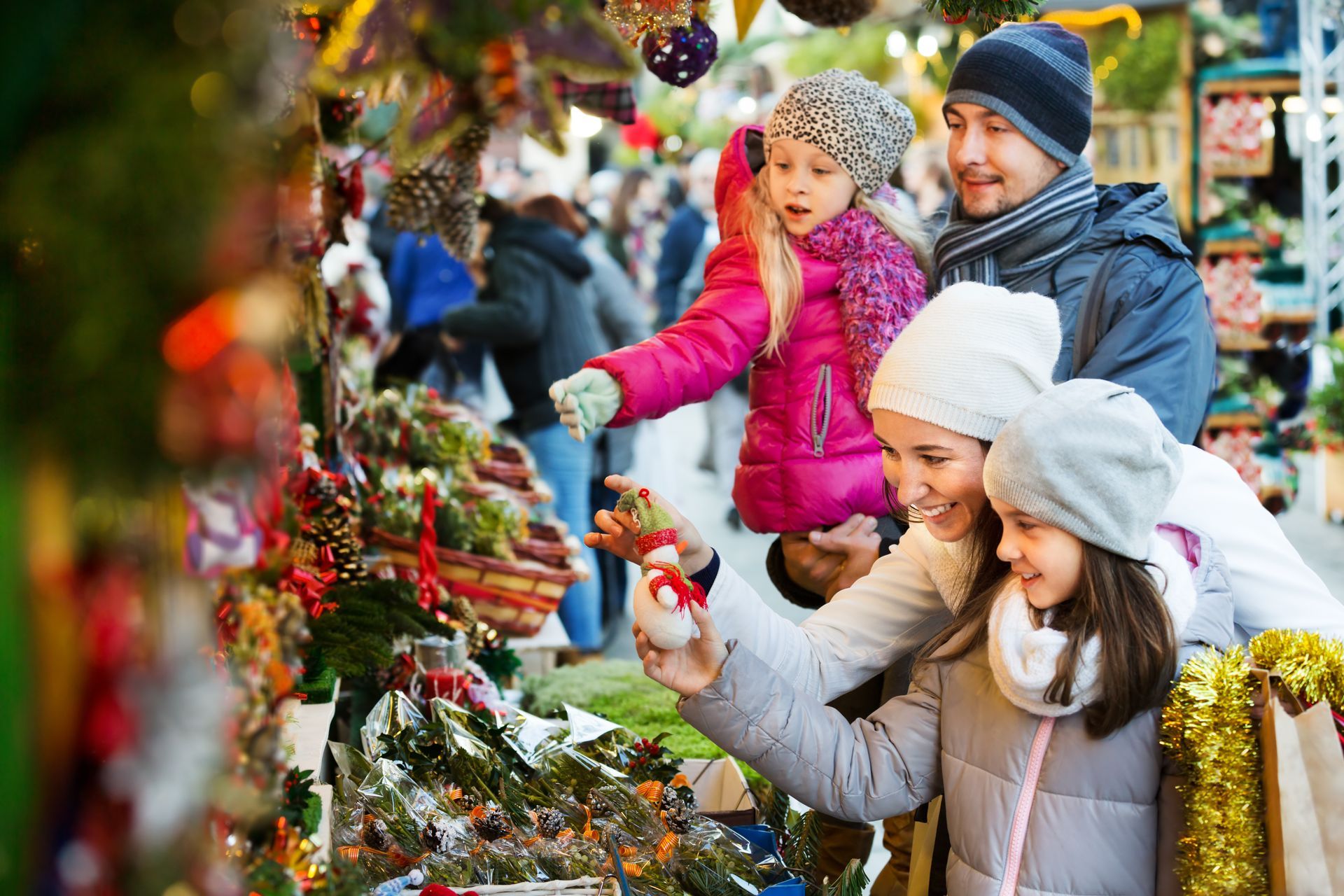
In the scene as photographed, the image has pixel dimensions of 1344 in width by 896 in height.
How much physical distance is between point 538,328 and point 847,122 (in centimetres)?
276

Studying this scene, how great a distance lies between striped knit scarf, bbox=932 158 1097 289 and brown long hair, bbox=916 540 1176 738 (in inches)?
35.2

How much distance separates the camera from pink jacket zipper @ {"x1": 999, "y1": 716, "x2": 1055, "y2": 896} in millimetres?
1496

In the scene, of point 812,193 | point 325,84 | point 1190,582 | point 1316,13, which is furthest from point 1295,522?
point 325,84

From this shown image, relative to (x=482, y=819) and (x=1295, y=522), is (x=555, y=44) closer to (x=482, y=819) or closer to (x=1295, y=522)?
(x=482, y=819)

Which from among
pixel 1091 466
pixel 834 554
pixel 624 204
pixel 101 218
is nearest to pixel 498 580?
pixel 834 554

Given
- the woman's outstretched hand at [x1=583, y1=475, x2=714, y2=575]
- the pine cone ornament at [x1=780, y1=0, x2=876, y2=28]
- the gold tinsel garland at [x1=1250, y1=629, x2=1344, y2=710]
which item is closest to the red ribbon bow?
the woman's outstretched hand at [x1=583, y1=475, x2=714, y2=575]

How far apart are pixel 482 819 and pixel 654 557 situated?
0.59 m

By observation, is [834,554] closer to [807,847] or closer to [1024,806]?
[807,847]

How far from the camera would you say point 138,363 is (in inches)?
26.7

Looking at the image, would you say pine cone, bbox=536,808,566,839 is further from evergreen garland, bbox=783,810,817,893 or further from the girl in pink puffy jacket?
the girl in pink puffy jacket

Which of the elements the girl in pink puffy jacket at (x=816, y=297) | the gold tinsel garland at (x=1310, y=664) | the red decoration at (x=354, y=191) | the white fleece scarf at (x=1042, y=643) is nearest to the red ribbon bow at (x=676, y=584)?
the white fleece scarf at (x=1042, y=643)

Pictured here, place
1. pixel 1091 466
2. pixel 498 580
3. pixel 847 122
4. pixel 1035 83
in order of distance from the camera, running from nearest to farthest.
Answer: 1. pixel 1091 466
2. pixel 1035 83
3. pixel 847 122
4. pixel 498 580

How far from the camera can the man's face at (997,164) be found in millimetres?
2262

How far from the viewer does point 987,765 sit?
5.07ft
